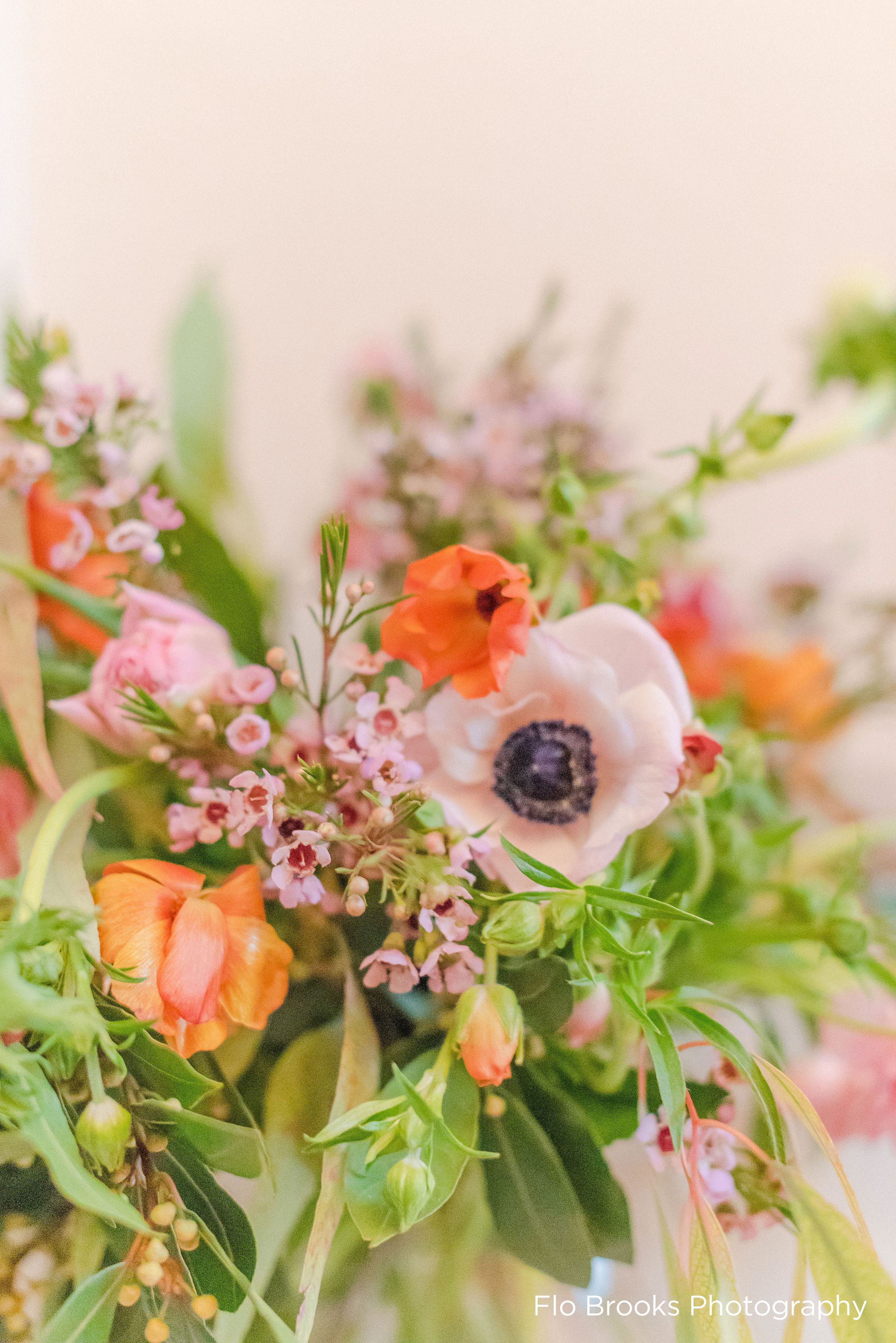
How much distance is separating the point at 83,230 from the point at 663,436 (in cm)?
55

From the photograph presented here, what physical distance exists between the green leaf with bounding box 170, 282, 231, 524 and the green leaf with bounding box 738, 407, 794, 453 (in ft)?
0.85

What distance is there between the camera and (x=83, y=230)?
74 centimetres

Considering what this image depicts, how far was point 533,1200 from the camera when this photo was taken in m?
0.27

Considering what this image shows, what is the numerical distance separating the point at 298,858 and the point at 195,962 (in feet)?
0.12

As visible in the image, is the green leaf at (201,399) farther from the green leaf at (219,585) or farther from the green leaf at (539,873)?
the green leaf at (539,873)

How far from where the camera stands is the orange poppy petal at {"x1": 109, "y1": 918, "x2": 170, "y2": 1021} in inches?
8.6

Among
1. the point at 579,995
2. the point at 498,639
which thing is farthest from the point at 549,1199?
the point at 498,639

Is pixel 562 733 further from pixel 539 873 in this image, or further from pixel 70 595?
pixel 70 595

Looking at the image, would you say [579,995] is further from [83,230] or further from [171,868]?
[83,230]

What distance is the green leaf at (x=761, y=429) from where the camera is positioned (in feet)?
1.11

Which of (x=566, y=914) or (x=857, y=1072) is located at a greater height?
(x=566, y=914)

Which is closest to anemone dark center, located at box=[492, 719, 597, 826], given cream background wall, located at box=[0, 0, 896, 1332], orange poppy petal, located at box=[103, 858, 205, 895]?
orange poppy petal, located at box=[103, 858, 205, 895]

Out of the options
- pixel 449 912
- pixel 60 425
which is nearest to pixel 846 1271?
pixel 449 912

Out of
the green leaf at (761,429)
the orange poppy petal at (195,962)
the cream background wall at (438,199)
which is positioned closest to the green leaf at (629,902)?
the orange poppy petal at (195,962)
